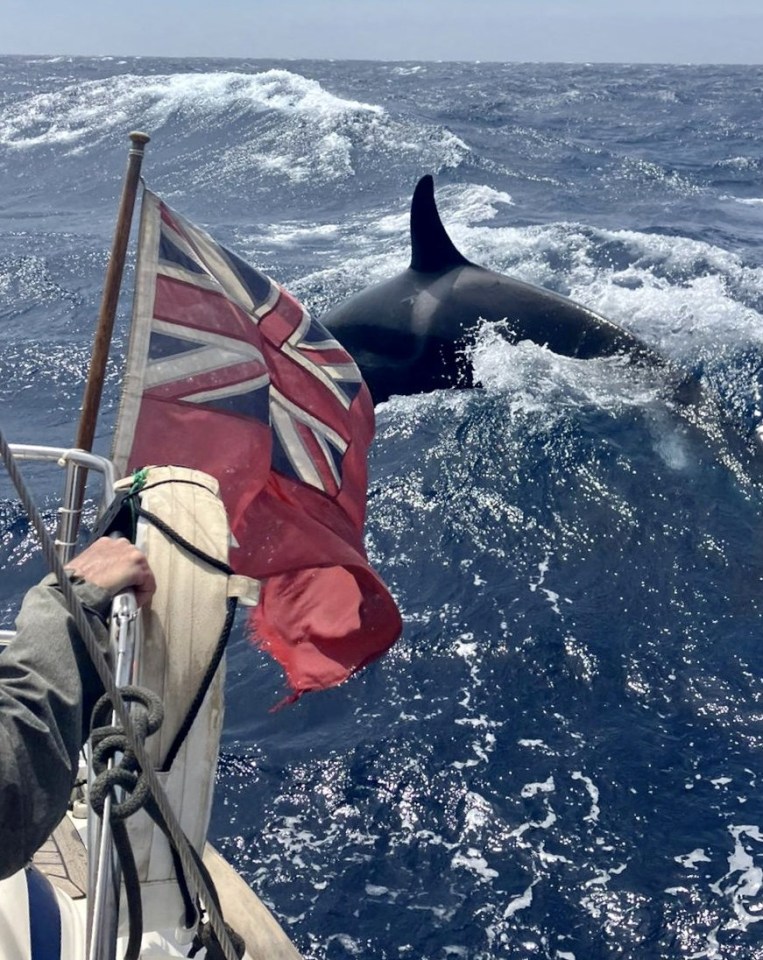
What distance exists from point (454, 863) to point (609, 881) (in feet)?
2.67

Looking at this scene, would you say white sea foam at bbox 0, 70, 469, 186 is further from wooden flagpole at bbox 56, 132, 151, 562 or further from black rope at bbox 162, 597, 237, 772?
black rope at bbox 162, 597, 237, 772

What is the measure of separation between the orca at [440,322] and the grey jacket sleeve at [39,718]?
9.04 meters

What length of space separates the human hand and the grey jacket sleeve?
24cm

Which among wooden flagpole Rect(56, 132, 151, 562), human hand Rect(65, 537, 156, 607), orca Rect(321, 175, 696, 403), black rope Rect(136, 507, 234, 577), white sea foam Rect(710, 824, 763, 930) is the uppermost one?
wooden flagpole Rect(56, 132, 151, 562)

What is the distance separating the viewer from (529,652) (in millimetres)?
7418

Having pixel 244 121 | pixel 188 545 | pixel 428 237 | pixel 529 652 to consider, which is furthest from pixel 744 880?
pixel 244 121

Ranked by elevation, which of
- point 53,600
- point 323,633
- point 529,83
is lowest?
point 323,633

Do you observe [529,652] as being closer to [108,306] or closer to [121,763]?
[108,306]

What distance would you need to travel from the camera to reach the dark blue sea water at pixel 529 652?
17.7 ft

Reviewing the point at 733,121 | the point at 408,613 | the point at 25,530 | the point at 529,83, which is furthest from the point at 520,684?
the point at 529,83

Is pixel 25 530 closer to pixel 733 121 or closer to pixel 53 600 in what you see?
pixel 53 600

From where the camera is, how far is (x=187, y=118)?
3706 cm

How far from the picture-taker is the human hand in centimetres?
285

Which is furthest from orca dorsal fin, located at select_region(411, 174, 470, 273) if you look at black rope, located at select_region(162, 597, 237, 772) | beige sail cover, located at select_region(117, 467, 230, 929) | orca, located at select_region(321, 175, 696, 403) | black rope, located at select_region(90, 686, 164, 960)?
black rope, located at select_region(90, 686, 164, 960)
